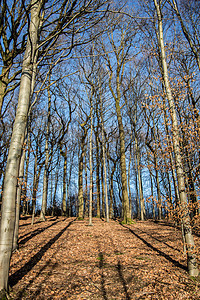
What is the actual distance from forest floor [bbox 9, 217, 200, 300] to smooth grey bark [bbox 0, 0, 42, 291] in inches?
32.9

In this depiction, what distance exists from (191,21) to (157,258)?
12180 mm

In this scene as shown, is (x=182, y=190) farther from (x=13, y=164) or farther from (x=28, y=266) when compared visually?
(x=28, y=266)

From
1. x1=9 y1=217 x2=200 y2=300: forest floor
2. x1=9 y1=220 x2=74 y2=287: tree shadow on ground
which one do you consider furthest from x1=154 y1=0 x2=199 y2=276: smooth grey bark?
x1=9 y1=220 x2=74 y2=287: tree shadow on ground

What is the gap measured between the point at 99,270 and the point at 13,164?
363 centimetres

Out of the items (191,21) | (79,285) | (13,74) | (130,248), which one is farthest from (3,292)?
(191,21)

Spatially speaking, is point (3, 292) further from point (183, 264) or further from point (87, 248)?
point (183, 264)

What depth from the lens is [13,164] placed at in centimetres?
377

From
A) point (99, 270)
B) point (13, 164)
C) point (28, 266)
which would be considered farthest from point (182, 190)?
point (28, 266)

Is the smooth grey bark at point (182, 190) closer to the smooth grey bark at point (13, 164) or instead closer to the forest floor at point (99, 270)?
the forest floor at point (99, 270)

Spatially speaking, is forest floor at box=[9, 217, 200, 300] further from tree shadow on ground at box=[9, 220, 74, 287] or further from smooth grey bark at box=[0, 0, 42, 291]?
smooth grey bark at box=[0, 0, 42, 291]

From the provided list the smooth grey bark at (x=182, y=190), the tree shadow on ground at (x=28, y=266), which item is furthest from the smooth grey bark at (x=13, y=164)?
the smooth grey bark at (x=182, y=190)

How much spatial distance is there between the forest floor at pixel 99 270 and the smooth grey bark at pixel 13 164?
835 mm

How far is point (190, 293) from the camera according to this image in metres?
3.90

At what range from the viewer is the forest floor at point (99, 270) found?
3.88m
